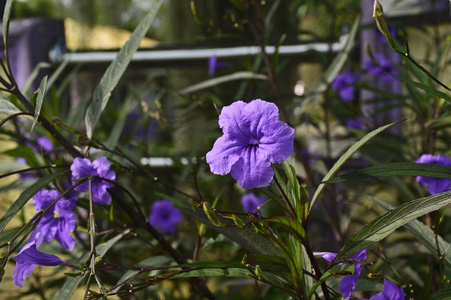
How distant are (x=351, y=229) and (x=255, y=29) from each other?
2.08ft

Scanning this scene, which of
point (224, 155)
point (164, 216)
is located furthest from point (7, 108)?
point (164, 216)

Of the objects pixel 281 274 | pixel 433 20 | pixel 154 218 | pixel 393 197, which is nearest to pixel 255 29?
pixel 154 218

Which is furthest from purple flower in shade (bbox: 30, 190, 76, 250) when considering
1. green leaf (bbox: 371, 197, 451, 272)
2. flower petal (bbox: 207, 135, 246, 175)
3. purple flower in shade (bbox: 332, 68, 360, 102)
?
purple flower in shade (bbox: 332, 68, 360, 102)

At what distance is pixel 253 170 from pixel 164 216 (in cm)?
74

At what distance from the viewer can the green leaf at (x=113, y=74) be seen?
80 cm

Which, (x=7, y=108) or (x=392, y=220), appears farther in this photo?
(x=7, y=108)

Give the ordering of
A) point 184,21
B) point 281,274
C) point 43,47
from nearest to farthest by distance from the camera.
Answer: point 281,274
point 43,47
point 184,21

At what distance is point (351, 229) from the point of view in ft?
4.94

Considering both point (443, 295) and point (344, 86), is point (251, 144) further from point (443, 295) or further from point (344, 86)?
point (344, 86)

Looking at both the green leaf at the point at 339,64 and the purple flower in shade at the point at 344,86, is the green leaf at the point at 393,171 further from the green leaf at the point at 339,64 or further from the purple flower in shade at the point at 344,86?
the purple flower in shade at the point at 344,86

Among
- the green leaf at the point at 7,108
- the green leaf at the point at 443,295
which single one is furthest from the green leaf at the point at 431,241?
the green leaf at the point at 7,108

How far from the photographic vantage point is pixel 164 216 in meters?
1.26

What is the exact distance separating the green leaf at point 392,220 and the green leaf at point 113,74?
1.25 ft

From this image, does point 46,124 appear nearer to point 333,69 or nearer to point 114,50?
point 333,69
